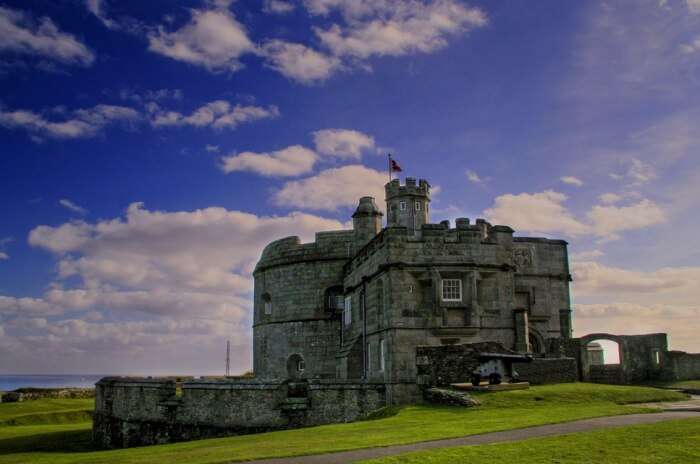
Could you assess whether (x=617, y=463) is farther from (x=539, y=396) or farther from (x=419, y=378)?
(x=419, y=378)

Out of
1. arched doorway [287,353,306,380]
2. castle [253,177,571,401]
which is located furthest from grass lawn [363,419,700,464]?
arched doorway [287,353,306,380]

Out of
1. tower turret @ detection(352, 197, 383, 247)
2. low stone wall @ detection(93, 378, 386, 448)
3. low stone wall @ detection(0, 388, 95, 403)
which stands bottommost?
low stone wall @ detection(0, 388, 95, 403)

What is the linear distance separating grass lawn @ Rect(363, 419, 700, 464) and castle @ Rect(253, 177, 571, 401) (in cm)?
1377

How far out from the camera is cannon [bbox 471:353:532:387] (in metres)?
23.1

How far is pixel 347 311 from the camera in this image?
36031mm

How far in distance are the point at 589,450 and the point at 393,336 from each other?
1536 centimetres

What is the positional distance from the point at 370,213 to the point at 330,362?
912 centimetres

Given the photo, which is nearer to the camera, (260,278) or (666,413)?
(666,413)

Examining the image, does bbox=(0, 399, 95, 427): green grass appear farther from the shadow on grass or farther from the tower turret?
the tower turret

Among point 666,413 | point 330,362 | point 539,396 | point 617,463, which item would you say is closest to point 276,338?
point 330,362

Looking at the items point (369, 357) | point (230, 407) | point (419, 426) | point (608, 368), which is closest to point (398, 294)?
point (369, 357)

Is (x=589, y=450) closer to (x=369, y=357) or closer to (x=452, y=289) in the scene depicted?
(x=452, y=289)

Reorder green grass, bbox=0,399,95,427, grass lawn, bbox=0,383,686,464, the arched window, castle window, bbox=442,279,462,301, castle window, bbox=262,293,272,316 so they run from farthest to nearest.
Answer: castle window, bbox=262,293,272,316, green grass, bbox=0,399,95,427, the arched window, castle window, bbox=442,279,462,301, grass lawn, bbox=0,383,686,464

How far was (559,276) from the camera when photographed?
35.4 m
